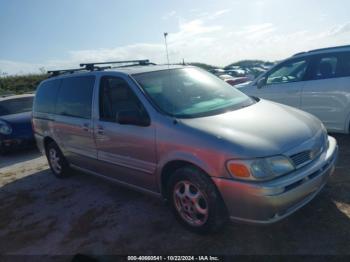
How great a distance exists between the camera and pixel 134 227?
11.9 feet

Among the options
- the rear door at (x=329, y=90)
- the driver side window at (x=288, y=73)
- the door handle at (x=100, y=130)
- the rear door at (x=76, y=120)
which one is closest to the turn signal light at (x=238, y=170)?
the door handle at (x=100, y=130)

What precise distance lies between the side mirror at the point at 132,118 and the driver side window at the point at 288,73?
11.6 feet

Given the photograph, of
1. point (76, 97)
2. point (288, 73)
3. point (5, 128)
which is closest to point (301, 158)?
point (76, 97)

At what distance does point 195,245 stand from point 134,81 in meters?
1.90

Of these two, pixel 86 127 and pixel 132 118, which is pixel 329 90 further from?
pixel 86 127

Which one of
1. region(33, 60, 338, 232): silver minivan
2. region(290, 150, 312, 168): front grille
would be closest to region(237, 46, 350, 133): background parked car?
region(33, 60, 338, 232): silver minivan

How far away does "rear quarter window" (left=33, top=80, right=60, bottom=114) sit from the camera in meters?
5.43

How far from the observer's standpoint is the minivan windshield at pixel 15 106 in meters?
8.52

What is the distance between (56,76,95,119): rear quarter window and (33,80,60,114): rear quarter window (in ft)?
0.69

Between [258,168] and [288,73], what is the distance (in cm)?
390

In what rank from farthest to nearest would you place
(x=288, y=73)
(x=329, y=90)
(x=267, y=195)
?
(x=288, y=73)
(x=329, y=90)
(x=267, y=195)

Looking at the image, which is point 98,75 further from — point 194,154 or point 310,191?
point 310,191

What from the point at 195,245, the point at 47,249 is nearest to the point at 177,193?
the point at 195,245

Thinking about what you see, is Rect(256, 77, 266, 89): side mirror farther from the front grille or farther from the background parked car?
the front grille
